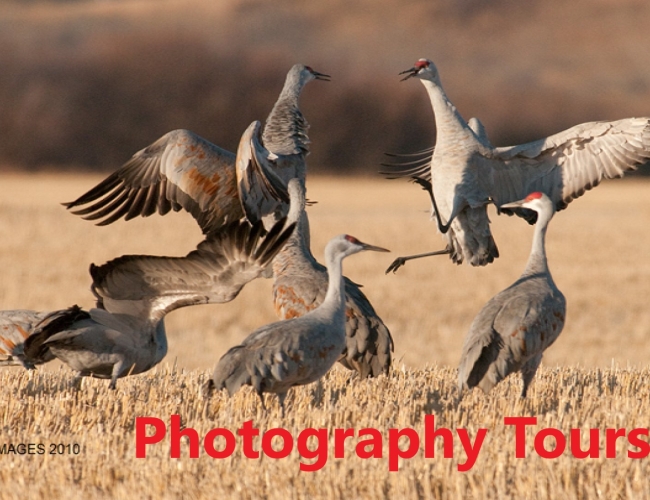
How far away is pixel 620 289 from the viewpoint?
51.3 ft

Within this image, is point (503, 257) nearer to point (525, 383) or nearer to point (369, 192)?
point (525, 383)

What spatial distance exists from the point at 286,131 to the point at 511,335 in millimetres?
2581

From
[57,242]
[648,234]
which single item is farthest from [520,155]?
[648,234]

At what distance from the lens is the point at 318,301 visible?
23.9 ft

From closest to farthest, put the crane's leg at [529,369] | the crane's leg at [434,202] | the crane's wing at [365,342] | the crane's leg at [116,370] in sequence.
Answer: the crane's leg at [116,370] < the crane's leg at [529,369] < the crane's wing at [365,342] < the crane's leg at [434,202]

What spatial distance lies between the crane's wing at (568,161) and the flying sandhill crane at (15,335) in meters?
3.51

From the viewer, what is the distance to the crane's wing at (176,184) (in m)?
7.75

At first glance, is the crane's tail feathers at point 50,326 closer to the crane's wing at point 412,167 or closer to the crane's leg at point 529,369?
the crane's leg at point 529,369

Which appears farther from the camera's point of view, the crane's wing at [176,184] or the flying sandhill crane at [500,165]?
the flying sandhill crane at [500,165]

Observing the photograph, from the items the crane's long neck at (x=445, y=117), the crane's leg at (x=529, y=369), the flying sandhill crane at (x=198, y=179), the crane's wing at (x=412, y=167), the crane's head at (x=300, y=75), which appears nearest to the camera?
the crane's leg at (x=529, y=369)

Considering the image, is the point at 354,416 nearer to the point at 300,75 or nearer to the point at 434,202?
the point at 434,202

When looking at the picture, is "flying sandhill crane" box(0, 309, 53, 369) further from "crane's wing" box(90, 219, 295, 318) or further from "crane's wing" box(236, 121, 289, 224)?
"crane's wing" box(236, 121, 289, 224)

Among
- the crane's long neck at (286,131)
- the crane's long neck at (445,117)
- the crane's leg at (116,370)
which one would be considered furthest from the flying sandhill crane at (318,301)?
the crane's leg at (116,370)

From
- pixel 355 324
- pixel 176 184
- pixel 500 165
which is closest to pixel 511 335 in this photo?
pixel 355 324
